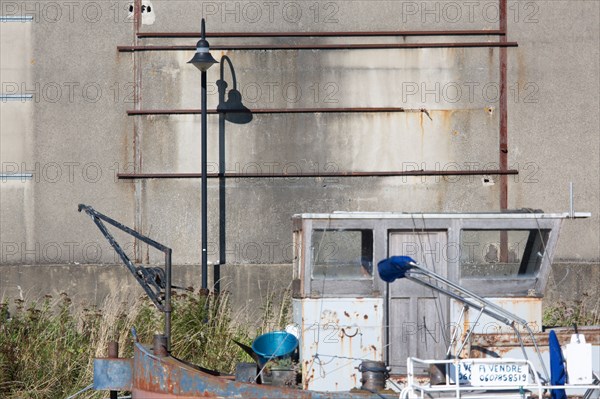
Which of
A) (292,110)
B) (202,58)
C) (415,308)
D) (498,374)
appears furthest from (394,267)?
(292,110)

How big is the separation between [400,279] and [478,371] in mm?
1225

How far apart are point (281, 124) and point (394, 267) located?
6.81m

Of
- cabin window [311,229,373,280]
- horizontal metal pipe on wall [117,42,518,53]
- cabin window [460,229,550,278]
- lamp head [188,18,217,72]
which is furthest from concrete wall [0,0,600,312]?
cabin window [311,229,373,280]

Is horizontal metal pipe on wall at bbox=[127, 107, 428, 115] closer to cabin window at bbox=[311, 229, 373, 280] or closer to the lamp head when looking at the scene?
the lamp head

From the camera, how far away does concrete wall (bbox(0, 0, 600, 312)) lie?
49.3 feet

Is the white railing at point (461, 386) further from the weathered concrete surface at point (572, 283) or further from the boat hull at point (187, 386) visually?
the weathered concrete surface at point (572, 283)

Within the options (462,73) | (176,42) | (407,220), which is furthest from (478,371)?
(176,42)

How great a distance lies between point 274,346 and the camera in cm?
991

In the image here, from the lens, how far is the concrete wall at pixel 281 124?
15.0m

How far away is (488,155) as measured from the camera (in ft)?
49.8

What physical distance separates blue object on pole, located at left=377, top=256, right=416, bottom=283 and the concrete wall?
631 cm

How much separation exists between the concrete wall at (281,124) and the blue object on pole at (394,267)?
248 inches

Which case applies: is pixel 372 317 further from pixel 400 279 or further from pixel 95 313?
pixel 95 313

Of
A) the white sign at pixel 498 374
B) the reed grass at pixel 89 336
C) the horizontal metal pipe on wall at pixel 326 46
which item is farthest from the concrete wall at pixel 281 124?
the white sign at pixel 498 374
